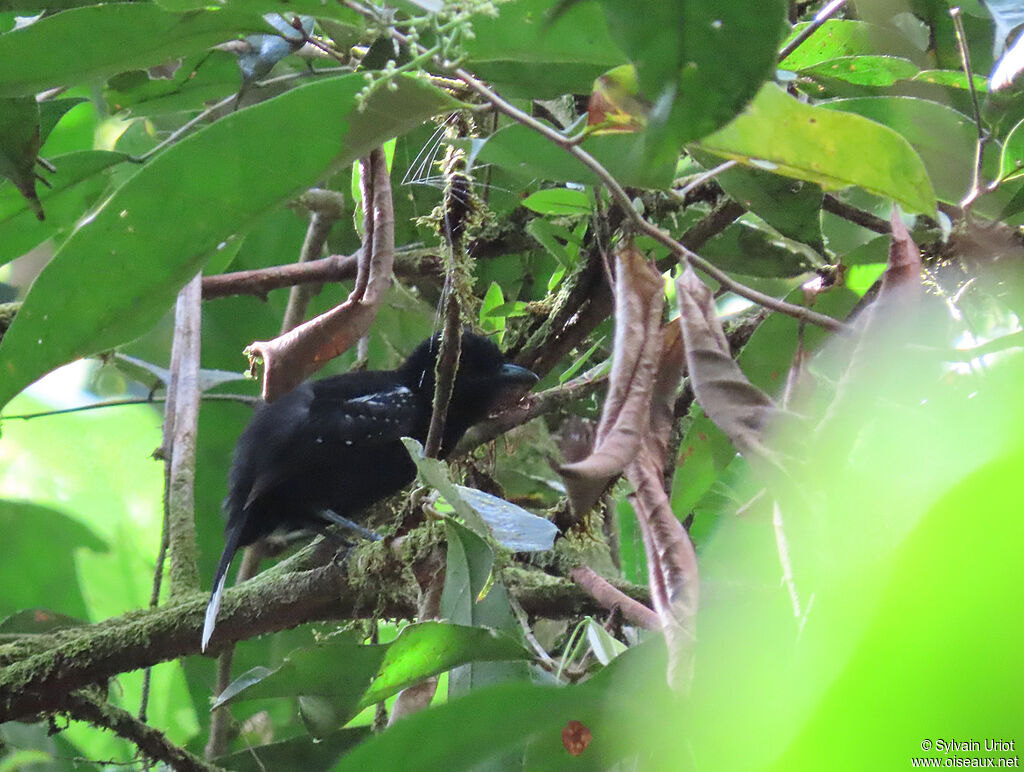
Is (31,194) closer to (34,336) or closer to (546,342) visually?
(34,336)

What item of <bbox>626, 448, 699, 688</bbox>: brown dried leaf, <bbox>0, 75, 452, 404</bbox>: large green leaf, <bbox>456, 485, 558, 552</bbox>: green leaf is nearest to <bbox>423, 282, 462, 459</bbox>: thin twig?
<bbox>456, 485, 558, 552</bbox>: green leaf

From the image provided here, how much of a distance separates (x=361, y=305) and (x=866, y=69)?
125 cm

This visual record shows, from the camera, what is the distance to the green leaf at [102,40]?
5.53 ft

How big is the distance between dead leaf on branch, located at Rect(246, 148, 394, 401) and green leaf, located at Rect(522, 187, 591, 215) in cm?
43

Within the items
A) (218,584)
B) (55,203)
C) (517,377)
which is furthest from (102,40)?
(517,377)

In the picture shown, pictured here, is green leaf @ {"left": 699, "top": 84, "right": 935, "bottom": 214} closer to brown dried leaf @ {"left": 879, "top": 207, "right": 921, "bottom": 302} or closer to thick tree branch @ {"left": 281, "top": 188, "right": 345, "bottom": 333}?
brown dried leaf @ {"left": 879, "top": 207, "right": 921, "bottom": 302}

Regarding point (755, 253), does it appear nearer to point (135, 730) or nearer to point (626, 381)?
point (626, 381)

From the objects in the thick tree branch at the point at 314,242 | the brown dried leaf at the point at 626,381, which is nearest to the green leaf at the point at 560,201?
the brown dried leaf at the point at 626,381

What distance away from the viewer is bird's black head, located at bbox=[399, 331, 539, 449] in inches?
130

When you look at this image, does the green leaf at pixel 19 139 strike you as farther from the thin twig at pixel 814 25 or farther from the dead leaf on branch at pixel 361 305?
the thin twig at pixel 814 25

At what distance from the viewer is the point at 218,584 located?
2.74 m

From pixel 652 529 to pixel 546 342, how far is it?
169 cm

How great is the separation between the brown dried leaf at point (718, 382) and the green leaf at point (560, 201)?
809 millimetres

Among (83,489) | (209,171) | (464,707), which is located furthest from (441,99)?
(83,489)
